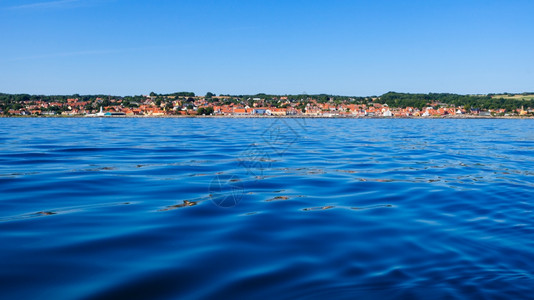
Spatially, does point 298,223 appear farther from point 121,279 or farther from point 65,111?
point 65,111

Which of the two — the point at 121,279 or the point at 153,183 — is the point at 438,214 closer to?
the point at 121,279

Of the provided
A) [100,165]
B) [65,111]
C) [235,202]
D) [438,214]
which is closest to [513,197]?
[438,214]

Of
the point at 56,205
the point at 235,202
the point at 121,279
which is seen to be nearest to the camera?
the point at 121,279

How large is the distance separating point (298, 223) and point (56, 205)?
3.56 metres

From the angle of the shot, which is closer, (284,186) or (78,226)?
(78,226)

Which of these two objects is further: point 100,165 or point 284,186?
point 100,165

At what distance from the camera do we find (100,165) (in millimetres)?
10562

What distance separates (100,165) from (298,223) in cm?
690

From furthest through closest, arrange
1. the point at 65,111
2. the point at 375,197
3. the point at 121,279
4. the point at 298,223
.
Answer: the point at 65,111, the point at 375,197, the point at 298,223, the point at 121,279

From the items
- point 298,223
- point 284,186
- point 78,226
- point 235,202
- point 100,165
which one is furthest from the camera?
point 100,165

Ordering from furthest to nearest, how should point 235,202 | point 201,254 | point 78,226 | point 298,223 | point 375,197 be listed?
point 375,197 < point 235,202 < point 298,223 < point 78,226 < point 201,254

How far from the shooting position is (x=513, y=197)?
751 centimetres

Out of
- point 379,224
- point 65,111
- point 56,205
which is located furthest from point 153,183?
point 65,111

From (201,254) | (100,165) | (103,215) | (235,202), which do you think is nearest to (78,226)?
(103,215)
